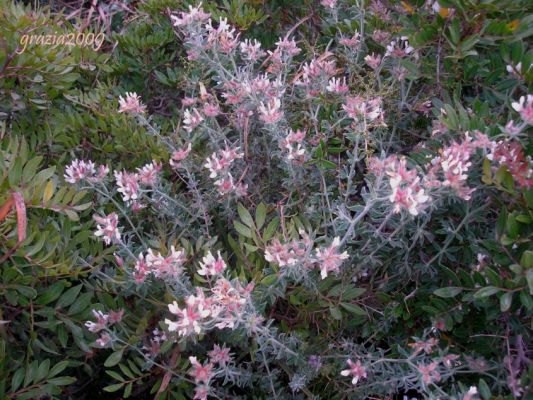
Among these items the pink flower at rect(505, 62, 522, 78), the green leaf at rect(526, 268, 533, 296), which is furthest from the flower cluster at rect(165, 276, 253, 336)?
the pink flower at rect(505, 62, 522, 78)

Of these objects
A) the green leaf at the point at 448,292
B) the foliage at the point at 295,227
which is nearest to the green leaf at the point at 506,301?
the foliage at the point at 295,227

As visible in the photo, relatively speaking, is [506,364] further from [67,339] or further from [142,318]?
[67,339]

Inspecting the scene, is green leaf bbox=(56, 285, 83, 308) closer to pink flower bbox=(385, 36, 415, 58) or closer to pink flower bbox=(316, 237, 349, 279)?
pink flower bbox=(316, 237, 349, 279)

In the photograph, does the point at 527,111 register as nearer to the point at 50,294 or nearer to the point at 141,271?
the point at 141,271

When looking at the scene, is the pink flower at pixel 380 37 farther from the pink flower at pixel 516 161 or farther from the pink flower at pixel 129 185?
the pink flower at pixel 129 185

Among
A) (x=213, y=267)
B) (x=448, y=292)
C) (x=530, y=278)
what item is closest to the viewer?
(x=530, y=278)

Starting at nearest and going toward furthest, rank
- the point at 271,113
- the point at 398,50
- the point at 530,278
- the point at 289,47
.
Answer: the point at 530,278, the point at 271,113, the point at 398,50, the point at 289,47

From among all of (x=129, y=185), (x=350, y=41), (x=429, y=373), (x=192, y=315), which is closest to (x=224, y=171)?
(x=129, y=185)
